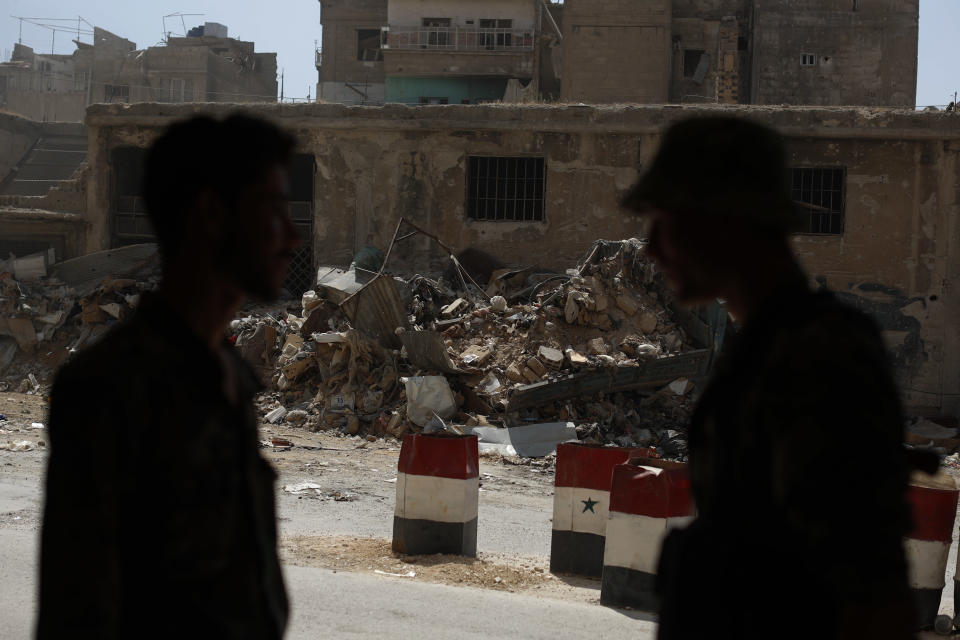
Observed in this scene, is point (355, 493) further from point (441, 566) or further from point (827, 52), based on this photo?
point (827, 52)

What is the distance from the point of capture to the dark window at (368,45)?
41906 millimetres

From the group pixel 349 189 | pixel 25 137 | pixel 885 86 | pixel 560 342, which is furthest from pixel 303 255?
pixel 885 86

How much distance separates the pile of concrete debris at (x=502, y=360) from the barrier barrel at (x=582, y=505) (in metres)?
6.16

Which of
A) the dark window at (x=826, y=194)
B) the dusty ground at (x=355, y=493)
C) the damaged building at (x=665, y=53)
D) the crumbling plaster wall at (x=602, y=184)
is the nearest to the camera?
the dusty ground at (x=355, y=493)

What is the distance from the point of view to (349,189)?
63.4 ft

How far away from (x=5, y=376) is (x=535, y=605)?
14.9m

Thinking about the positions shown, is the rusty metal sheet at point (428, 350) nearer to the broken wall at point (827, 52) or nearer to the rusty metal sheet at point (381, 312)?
the rusty metal sheet at point (381, 312)

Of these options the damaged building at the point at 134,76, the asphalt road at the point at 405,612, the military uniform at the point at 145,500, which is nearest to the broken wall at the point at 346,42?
the damaged building at the point at 134,76

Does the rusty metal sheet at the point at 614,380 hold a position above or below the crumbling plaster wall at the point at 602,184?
below

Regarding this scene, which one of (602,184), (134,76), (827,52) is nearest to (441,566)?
(602,184)

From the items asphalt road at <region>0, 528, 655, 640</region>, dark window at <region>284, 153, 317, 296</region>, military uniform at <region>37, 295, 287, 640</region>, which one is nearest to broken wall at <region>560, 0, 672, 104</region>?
dark window at <region>284, 153, 317, 296</region>

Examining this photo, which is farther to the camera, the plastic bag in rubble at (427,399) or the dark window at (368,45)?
the dark window at (368,45)

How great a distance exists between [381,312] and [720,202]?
13385 mm

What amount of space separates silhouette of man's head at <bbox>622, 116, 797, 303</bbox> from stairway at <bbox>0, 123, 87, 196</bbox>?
105 feet
